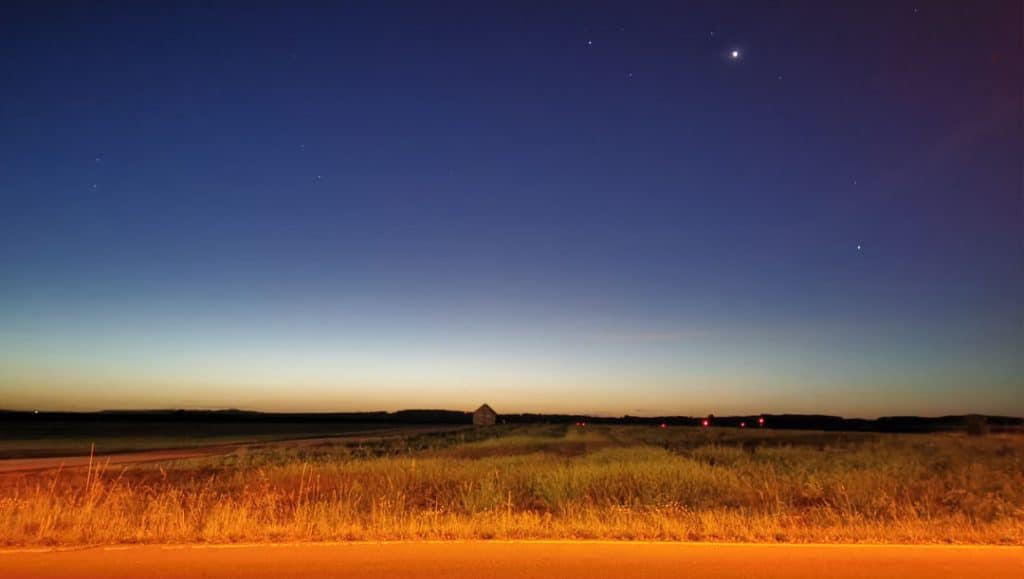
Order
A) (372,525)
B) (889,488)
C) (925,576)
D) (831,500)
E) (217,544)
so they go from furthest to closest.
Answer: (889,488)
(831,500)
(372,525)
(217,544)
(925,576)

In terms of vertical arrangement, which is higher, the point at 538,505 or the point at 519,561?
the point at 519,561

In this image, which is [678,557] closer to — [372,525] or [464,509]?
[372,525]

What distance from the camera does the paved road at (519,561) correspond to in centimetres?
689

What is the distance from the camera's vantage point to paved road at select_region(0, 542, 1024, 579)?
689 cm

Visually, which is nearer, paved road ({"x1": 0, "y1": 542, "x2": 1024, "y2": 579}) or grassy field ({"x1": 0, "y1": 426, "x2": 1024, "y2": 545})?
paved road ({"x1": 0, "y1": 542, "x2": 1024, "y2": 579})

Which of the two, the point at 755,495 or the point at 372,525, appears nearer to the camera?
the point at 372,525

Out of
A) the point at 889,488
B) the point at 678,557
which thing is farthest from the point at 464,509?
the point at 889,488

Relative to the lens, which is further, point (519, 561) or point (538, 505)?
point (538, 505)

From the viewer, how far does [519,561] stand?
7.38 meters

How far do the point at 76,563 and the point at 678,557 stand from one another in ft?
20.0

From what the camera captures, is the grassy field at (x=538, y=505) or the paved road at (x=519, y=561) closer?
the paved road at (x=519, y=561)

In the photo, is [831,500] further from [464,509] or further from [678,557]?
[678,557]

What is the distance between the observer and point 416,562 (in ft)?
24.1

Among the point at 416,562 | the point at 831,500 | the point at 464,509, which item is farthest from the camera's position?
the point at 831,500
